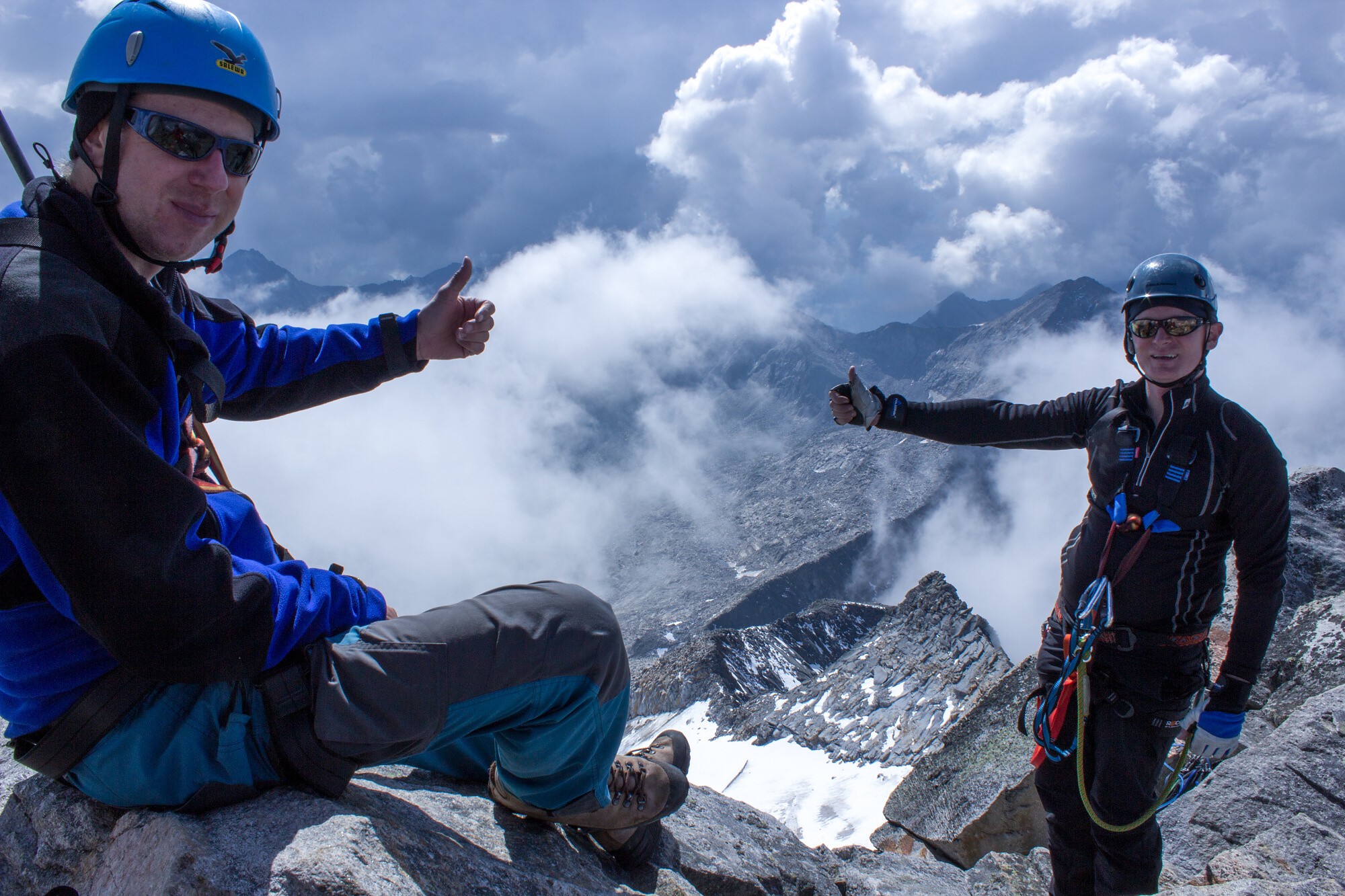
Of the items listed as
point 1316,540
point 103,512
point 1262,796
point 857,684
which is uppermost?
point 1316,540

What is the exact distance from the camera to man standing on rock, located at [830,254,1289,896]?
533cm

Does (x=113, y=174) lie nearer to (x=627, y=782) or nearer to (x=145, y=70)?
(x=145, y=70)

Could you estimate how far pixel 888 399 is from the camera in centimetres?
710

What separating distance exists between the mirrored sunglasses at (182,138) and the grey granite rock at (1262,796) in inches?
352

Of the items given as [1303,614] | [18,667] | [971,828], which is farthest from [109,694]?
[1303,614]

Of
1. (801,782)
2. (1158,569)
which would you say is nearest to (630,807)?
(1158,569)

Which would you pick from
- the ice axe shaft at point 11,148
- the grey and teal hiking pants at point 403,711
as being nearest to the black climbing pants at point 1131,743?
the grey and teal hiking pants at point 403,711

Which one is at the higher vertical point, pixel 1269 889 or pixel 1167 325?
pixel 1167 325

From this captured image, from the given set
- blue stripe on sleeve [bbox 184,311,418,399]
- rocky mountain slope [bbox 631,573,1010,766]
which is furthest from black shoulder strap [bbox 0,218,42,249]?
rocky mountain slope [bbox 631,573,1010,766]

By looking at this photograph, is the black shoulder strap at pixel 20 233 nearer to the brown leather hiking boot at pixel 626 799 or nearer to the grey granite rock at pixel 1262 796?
the brown leather hiking boot at pixel 626 799

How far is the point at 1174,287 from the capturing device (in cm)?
586

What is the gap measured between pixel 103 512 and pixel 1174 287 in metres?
6.79

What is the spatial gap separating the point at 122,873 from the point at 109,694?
754 millimetres

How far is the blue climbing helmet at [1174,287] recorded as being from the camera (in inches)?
228
